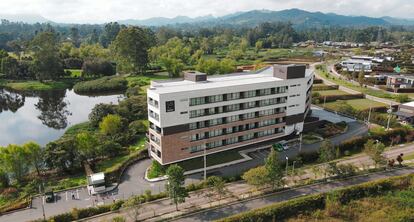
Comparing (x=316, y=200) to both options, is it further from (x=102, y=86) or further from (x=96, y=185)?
(x=102, y=86)

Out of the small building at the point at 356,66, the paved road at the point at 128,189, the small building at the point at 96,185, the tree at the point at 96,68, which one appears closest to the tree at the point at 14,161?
the paved road at the point at 128,189

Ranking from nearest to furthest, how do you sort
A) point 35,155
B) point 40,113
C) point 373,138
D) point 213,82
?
point 35,155 → point 213,82 → point 373,138 → point 40,113

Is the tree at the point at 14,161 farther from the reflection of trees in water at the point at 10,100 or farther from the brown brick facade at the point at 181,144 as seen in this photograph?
the reflection of trees in water at the point at 10,100

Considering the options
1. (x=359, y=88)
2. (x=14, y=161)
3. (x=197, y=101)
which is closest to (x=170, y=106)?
(x=197, y=101)

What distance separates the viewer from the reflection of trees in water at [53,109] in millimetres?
80294

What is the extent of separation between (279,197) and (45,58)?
4091 inches

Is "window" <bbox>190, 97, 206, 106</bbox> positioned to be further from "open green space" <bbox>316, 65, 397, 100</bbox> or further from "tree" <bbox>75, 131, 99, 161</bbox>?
"open green space" <bbox>316, 65, 397, 100</bbox>

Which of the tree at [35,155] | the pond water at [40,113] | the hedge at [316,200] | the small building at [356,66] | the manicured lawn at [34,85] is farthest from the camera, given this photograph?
the small building at [356,66]

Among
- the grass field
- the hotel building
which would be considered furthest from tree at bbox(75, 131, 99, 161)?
the grass field

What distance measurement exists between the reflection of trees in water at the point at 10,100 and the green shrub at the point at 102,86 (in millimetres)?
17537

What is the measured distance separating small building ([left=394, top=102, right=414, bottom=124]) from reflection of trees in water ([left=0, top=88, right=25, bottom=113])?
100311 mm

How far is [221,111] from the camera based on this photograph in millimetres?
52281

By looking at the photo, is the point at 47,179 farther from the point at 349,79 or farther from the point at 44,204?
the point at 349,79

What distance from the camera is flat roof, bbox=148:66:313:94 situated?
168 ft
